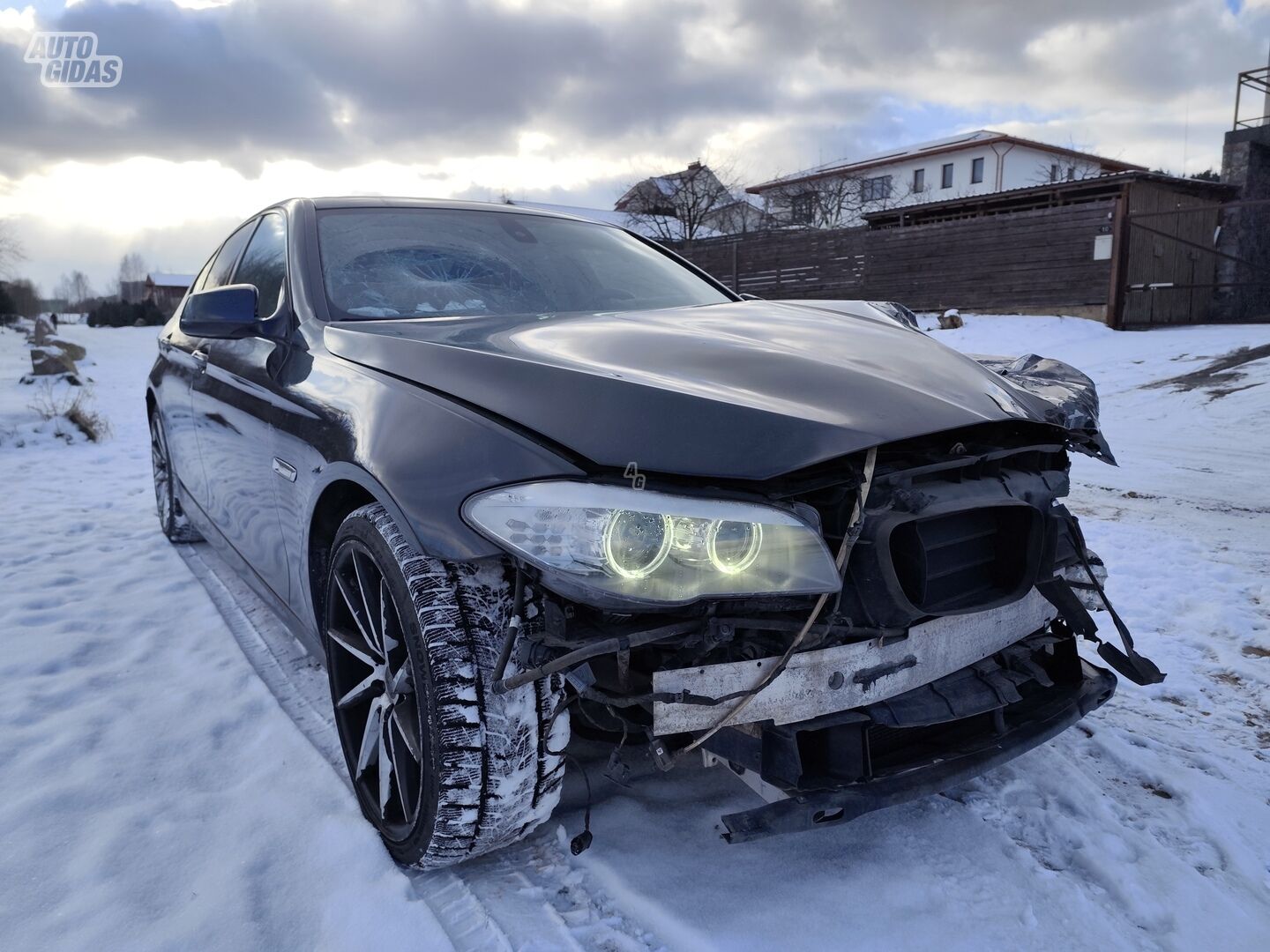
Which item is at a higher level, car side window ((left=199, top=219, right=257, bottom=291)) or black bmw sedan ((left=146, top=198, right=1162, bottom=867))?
car side window ((left=199, top=219, right=257, bottom=291))

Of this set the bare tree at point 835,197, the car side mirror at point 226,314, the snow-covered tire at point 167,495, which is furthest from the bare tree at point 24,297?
the car side mirror at point 226,314

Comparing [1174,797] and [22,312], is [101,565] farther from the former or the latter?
[22,312]

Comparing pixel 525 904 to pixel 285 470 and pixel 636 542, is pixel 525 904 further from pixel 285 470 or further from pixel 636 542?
pixel 285 470

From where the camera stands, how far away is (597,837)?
1.97 m

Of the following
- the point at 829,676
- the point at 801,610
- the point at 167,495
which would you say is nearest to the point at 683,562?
the point at 801,610

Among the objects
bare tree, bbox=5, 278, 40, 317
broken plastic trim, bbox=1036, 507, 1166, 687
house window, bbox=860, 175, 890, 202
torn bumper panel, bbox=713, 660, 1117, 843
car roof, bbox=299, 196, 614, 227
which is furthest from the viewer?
house window, bbox=860, 175, 890, 202

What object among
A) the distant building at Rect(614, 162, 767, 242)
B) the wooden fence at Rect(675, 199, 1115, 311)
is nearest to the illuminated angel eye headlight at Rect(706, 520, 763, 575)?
the wooden fence at Rect(675, 199, 1115, 311)

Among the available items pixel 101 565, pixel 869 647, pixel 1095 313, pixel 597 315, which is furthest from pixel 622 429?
pixel 1095 313

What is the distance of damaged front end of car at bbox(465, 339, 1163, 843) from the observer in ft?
4.81

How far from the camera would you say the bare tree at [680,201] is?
31531 mm

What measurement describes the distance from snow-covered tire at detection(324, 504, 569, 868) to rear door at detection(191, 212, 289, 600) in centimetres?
94

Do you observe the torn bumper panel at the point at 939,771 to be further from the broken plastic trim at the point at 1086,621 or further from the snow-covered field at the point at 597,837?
the snow-covered field at the point at 597,837

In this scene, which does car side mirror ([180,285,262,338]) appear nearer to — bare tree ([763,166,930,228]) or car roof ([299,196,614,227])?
car roof ([299,196,614,227])

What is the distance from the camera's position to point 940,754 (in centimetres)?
172
